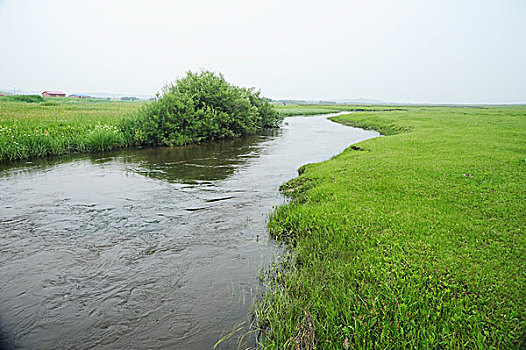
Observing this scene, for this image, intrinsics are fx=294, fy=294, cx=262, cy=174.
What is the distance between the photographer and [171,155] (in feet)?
71.4

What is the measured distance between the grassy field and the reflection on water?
3.48 ft

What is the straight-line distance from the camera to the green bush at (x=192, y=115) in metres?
25.3

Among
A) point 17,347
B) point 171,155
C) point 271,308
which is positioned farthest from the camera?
point 171,155

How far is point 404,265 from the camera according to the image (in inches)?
229

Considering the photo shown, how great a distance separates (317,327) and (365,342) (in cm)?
80

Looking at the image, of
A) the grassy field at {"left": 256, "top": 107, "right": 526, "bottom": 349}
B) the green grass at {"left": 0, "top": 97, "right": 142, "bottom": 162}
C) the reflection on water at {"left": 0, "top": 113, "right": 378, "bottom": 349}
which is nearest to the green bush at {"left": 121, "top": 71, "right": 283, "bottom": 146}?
the green grass at {"left": 0, "top": 97, "right": 142, "bottom": 162}

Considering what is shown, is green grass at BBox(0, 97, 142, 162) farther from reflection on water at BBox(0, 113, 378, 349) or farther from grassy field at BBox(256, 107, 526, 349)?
grassy field at BBox(256, 107, 526, 349)

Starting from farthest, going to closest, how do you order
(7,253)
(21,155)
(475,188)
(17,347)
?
(21,155) → (475,188) → (7,253) → (17,347)

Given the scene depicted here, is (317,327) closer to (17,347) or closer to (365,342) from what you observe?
(365,342)

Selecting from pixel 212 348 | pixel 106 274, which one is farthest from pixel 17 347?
pixel 212 348

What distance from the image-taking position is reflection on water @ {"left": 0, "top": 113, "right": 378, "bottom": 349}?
5.30 m

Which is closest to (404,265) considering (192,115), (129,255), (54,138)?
(129,255)

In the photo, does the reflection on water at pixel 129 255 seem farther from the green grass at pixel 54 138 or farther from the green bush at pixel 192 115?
the green bush at pixel 192 115

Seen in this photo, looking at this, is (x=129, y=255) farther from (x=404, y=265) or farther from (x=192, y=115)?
(x=192, y=115)
